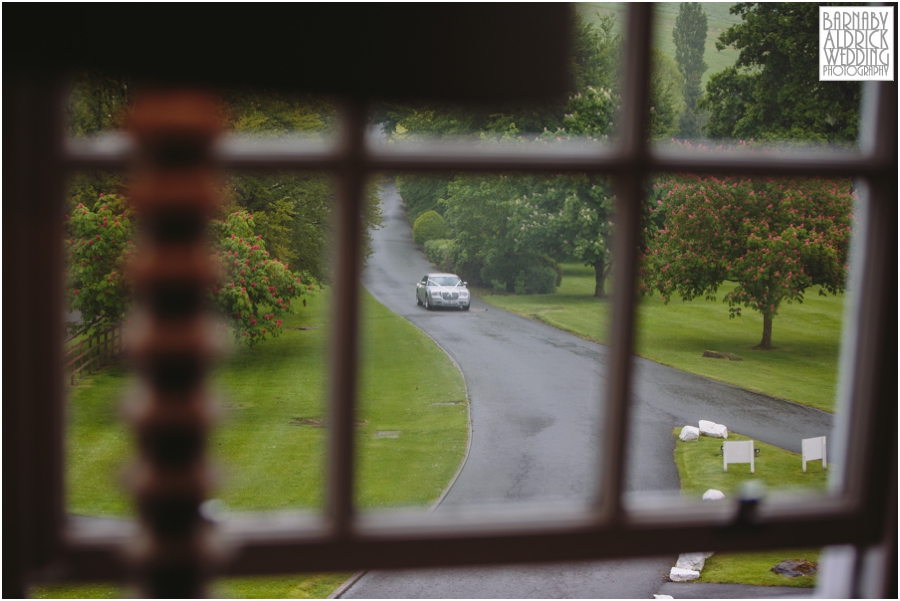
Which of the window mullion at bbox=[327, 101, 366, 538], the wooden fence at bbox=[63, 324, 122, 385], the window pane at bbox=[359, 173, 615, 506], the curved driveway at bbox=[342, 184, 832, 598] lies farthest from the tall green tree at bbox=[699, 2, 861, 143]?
the window mullion at bbox=[327, 101, 366, 538]

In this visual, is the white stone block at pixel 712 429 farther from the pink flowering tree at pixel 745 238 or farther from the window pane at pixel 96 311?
the window pane at pixel 96 311

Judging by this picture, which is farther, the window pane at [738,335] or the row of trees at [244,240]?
the window pane at [738,335]

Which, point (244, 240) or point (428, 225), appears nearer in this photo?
point (428, 225)

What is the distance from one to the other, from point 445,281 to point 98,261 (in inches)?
170

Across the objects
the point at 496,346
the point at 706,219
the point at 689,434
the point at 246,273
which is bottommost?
the point at 689,434

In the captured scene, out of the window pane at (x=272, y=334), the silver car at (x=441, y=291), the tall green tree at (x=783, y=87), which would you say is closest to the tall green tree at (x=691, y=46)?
the window pane at (x=272, y=334)

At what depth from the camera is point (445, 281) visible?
9.41 m

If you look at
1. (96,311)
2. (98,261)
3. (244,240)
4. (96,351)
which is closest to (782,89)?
(244,240)

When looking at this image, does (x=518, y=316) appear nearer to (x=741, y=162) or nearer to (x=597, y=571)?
(x=597, y=571)

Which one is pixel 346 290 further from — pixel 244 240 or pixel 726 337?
pixel 726 337

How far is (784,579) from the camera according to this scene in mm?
7836

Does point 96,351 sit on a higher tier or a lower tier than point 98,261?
lower

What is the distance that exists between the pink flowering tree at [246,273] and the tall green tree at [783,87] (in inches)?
193

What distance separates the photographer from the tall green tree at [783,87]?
7.45 metres
